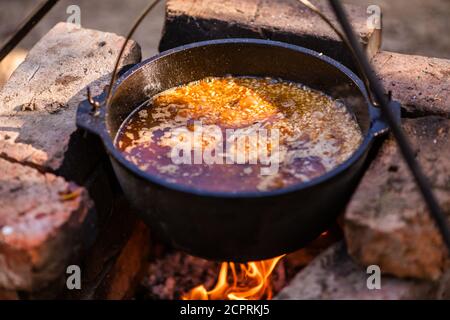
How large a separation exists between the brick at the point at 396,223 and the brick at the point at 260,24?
114 centimetres

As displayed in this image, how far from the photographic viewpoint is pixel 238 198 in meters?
2.29

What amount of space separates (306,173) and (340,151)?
25cm

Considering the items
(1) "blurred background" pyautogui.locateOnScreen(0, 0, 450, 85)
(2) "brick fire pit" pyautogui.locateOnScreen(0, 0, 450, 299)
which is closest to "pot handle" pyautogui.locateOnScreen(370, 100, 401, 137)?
(2) "brick fire pit" pyautogui.locateOnScreen(0, 0, 450, 299)

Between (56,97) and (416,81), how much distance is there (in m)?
2.01

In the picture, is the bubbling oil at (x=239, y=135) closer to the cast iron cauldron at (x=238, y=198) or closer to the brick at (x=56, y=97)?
the cast iron cauldron at (x=238, y=198)

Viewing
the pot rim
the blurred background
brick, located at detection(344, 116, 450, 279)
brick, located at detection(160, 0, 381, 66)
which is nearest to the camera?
the pot rim

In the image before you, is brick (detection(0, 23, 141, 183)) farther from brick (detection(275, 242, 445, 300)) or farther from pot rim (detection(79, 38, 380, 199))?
brick (detection(275, 242, 445, 300))

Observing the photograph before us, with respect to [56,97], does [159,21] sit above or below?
above

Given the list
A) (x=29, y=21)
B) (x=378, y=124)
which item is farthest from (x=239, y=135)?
(x=29, y=21)

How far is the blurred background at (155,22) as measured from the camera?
568cm

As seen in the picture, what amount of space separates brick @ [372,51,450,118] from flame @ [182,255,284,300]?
1119 millimetres

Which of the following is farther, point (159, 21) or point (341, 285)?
point (159, 21)

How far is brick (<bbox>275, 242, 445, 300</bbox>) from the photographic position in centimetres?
252

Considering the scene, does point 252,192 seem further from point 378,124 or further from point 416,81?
point 416,81
